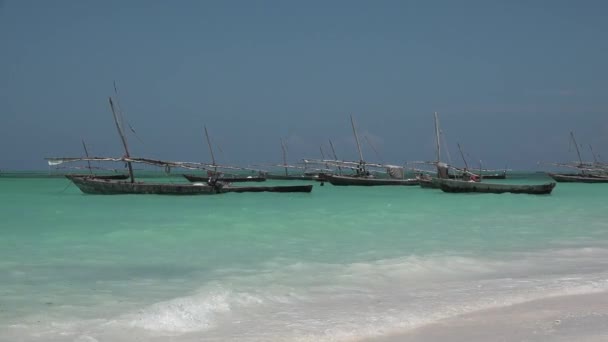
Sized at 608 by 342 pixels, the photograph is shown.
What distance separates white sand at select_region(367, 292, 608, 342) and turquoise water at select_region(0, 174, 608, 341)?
28 centimetres

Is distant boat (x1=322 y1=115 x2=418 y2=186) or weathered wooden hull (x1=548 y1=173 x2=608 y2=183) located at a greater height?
distant boat (x1=322 y1=115 x2=418 y2=186)

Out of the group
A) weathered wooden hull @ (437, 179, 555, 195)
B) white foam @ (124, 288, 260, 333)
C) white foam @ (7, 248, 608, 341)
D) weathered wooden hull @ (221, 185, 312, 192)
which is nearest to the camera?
white foam @ (7, 248, 608, 341)

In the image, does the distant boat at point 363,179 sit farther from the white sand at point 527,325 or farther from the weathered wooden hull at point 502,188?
the white sand at point 527,325

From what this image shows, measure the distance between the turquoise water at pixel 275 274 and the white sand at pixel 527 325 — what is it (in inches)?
Result: 11.0

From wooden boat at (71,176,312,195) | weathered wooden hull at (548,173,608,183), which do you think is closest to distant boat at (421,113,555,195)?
wooden boat at (71,176,312,195)

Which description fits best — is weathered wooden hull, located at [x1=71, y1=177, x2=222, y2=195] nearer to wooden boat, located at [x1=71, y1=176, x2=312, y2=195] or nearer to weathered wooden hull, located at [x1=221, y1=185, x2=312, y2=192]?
wooden boat, located at [x1=71, y1=176, x2=312, y2=195]

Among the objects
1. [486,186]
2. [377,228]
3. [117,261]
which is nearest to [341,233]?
[377,228]

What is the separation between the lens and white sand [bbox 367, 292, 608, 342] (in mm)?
4387

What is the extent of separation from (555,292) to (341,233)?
8.49 m

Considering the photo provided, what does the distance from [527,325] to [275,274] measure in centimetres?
429

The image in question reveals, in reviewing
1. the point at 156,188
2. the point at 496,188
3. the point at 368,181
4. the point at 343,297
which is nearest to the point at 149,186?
the point at 156,188

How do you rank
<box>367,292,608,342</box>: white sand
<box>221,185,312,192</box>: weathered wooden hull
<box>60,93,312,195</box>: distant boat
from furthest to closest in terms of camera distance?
<box>221,185,312,192</box>: weathered wooden hull
<box>60,93,312,195</box>: distant boat
<box>367,292,608,342</box>: white sand

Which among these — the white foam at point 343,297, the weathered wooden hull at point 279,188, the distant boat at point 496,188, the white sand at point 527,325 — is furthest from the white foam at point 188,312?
the distant boat at point 496,188

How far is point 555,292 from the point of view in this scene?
6293 mm
